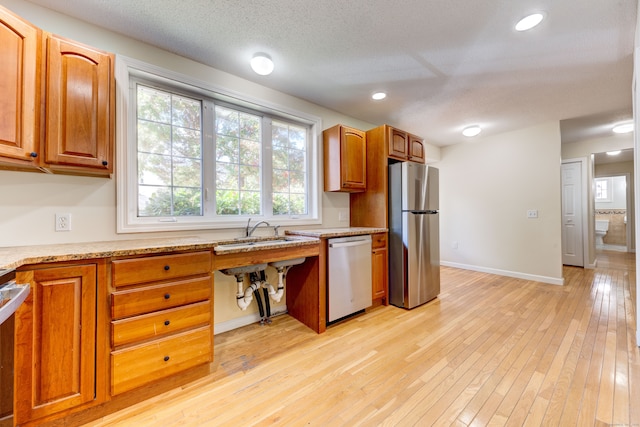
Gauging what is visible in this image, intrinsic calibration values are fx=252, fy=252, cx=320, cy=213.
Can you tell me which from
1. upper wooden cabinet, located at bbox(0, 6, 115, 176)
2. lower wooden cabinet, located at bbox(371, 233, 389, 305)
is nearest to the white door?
lower wooden cabinet, located at bbox(371, 233, 389, 305)

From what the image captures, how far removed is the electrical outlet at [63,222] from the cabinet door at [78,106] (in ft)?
1.40

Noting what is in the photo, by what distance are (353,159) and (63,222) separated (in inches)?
102

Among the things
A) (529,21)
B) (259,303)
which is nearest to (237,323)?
(259,303)

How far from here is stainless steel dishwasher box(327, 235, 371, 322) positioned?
96.5 inches

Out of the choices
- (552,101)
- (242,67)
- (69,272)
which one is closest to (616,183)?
(552,101)

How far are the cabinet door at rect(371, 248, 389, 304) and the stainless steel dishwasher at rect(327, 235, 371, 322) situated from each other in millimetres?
148

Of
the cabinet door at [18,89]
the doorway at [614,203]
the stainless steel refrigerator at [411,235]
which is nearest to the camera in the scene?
the cabinet door at [18,89]

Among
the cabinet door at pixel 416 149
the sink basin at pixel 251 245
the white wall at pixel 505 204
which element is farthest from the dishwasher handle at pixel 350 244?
the white wall at pixel 505 204

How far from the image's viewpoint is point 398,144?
3123 millimetres

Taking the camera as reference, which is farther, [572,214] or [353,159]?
[572,214]

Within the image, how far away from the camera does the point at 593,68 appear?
2.34m

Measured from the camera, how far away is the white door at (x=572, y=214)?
4.73 m

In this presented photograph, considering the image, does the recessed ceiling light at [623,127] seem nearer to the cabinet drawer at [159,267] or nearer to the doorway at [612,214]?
the doorway at [612,214]

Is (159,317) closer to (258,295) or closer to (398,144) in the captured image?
(258,295)
